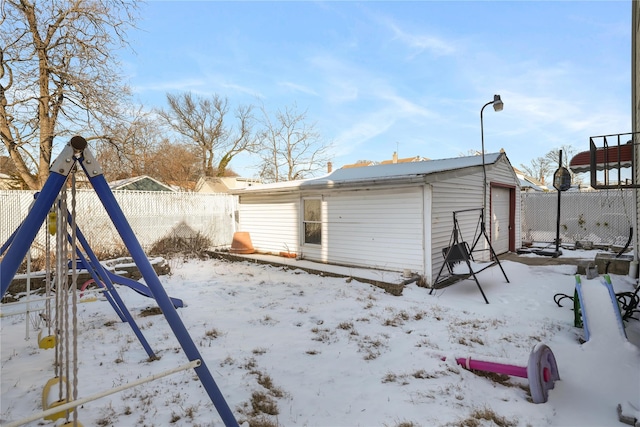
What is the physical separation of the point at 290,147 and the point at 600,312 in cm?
2470

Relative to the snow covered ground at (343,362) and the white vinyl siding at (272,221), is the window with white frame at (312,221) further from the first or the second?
the snow covered ground at (343,362)

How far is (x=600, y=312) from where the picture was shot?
4191 millimetres

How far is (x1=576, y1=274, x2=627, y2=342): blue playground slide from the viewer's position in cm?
391

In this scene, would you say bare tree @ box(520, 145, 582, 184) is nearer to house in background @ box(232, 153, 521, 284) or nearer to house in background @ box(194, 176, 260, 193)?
house in background @ box(232, 153, 521, 284)

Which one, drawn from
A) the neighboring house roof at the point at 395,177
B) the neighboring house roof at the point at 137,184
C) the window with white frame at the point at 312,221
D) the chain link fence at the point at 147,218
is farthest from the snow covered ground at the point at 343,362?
the neighboring house roof at the point at 137,184

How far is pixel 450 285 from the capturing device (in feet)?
23.2

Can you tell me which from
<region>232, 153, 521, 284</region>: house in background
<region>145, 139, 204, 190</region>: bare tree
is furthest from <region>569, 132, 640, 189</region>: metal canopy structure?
<region>145, 139, 204, 190</region>: bare tree

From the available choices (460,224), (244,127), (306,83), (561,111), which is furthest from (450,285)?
(244,127)

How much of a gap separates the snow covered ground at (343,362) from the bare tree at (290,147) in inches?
851

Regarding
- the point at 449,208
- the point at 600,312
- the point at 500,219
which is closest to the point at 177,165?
the point at 500,219

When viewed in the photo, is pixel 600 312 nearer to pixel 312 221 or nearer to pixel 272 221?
pixel 312 221

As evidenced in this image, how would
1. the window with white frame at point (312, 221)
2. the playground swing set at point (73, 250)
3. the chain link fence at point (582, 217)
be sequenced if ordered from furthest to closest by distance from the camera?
the chain link fence at point (582, 217)
the window with white frame at point (312, 221)
the playground swing set at point (73, 250)

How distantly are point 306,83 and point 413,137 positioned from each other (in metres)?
9.30

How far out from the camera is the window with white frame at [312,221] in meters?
9.23
